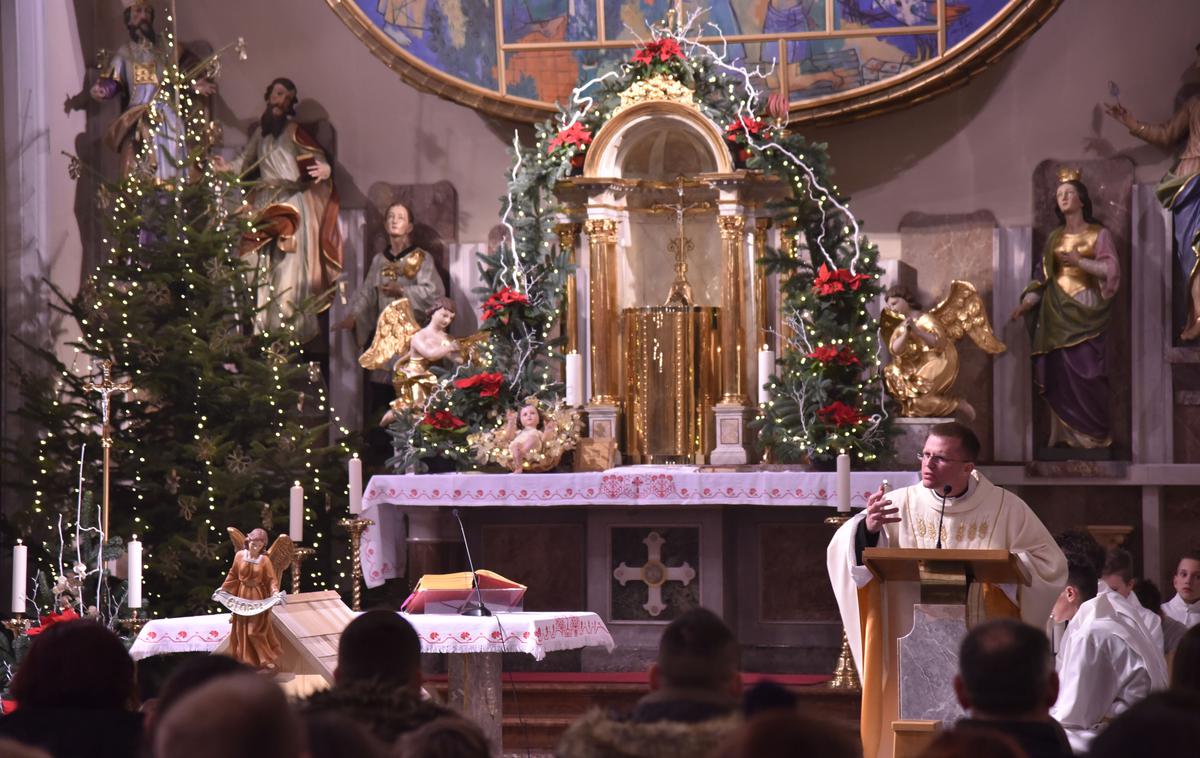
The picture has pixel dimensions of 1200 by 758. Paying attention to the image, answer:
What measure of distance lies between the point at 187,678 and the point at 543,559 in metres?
6.79

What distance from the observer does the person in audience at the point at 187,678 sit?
362 centimetres

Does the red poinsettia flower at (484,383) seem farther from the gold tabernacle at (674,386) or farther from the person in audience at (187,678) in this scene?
the person in audience at (187,678)

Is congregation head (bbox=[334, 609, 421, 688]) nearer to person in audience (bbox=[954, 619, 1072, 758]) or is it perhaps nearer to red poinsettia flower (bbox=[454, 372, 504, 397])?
person in audience (bbox=[954, 619, 1072, 758])

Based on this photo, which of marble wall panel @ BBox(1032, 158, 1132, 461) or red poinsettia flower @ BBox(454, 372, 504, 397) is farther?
marble wall panel @ BBox(1032, 158, 1132, 461)

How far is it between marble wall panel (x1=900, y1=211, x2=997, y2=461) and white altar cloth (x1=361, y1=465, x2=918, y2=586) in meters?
2.53

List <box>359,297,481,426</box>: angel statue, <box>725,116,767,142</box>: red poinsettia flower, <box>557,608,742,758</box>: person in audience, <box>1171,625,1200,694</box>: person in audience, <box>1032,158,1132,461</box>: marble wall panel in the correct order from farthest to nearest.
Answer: <box>1032,158,1132,461</box>: marble wall panel → <box>359,297,481,426</box>: angel statue → <box>725,116,767,142</box>: red poinsettia flower → <box>1171,625,1200,694</box>: person in audience → <box>557,608,742,758</box>: person in audience

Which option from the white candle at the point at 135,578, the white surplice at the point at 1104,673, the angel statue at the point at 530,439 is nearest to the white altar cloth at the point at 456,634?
the white candle at the point at 135,578

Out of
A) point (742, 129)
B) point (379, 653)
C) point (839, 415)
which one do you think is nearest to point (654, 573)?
point (839, 415)

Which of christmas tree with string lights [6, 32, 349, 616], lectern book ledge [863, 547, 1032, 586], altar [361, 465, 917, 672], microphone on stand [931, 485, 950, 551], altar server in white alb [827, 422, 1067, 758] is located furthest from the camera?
christmas tree with string lights [6, 32, 349, 616]

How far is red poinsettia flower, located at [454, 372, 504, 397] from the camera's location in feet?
35.3

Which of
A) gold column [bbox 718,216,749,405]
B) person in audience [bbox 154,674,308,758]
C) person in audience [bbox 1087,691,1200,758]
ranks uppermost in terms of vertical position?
gold column [bbox 718,216,749,405]

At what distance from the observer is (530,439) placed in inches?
408

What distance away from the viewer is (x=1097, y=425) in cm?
1178

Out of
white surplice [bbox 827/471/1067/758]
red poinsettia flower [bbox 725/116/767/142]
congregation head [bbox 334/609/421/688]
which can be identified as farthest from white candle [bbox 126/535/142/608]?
red poinsettia flower [bbox 725/116/767/142]
